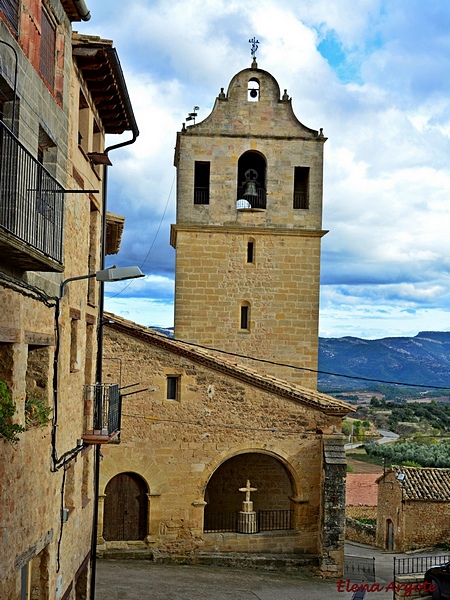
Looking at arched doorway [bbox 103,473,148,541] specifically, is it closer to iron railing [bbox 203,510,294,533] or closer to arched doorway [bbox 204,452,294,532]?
iron railing [bbox 203,510,294,533]

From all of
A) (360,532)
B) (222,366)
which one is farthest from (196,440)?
(360,532)

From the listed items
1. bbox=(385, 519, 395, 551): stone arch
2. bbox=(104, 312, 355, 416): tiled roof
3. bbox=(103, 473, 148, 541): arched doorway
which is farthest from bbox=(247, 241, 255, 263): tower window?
bbox=(385, 519, 395, 551): stone arch

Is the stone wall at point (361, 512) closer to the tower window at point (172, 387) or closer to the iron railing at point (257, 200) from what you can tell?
the iron railing at point (257, 200)

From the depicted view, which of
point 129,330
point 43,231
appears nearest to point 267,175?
point 129,330

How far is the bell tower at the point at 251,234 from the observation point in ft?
86.1

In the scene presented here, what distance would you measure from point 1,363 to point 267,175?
18.7 meters

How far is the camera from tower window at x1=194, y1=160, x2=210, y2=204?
2652cm

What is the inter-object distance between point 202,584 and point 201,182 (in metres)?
13.5

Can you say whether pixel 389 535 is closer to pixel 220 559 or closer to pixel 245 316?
pixel 245 316

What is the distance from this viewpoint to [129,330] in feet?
68.8

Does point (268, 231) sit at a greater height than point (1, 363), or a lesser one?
greater

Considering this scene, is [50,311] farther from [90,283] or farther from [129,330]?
[129,330]

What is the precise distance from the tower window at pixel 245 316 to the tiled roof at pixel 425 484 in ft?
34.9

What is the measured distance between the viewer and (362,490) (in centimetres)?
5072
